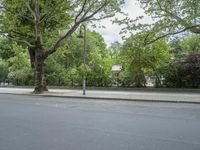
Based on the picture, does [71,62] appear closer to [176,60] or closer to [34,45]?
[34,45]

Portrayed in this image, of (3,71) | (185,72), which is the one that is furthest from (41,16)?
(3,71)

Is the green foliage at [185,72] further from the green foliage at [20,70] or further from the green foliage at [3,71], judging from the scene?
the green foliage at [3,71]

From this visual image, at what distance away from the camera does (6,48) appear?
42375 millimetres

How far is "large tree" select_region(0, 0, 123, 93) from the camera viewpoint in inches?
828

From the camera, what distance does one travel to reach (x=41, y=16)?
22.3 metres

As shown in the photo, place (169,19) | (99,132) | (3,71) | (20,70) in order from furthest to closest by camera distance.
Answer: (3,71), (20,70), (169,19), (99,132)


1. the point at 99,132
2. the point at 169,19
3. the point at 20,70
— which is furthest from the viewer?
the point at 20,70

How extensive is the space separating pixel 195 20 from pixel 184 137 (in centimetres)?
1421

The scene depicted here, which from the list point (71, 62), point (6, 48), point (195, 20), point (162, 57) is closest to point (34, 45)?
point (162, 57)

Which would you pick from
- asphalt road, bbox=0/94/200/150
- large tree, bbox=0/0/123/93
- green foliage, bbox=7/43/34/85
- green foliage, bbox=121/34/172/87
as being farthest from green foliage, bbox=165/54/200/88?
green foliage, bbox=7/43/34/85

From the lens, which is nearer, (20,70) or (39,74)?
(39,74)

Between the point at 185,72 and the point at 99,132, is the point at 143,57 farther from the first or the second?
the point at 99,132

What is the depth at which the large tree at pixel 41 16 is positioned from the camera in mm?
21031

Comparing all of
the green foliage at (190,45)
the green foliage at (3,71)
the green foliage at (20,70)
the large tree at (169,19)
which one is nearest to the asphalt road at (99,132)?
the large tree at (169,19)
